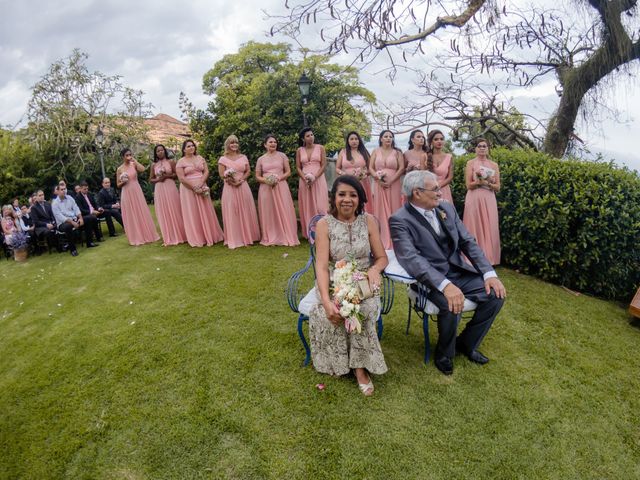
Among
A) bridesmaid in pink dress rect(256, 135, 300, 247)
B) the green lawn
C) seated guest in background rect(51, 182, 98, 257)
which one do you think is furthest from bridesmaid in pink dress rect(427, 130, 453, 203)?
seated guest in background rect(51, 182, 98, 257)

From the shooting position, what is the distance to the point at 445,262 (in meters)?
3.78

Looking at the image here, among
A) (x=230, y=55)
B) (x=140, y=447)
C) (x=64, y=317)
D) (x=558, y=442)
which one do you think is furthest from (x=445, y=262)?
(x=230, y=55)

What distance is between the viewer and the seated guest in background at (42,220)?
9.66 metres

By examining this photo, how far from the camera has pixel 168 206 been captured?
8.56m

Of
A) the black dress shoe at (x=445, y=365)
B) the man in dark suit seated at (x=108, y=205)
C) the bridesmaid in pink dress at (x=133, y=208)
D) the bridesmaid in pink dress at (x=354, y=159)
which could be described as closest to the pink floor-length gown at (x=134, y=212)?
the bridesmaid in pink dress at (x=133, y=208)

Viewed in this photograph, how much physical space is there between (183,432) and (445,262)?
2854 millimetres

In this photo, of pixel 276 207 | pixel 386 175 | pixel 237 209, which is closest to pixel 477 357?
pixel 386 175

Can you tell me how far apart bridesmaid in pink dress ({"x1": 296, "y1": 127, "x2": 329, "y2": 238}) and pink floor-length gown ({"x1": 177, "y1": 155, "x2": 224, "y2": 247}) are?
2.11 m

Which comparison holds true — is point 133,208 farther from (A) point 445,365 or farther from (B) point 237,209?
(A) point 445,365

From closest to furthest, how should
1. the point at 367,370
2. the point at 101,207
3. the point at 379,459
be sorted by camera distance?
1. the point at 379,459
2. the point at 367,370
3. the point at 101,207

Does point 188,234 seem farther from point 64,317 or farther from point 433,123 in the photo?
point 433,123

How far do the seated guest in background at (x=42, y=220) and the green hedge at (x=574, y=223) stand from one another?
10.6 m

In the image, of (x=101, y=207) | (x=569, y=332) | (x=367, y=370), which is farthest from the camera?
(x=101, y=207)

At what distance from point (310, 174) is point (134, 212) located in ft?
15.3
